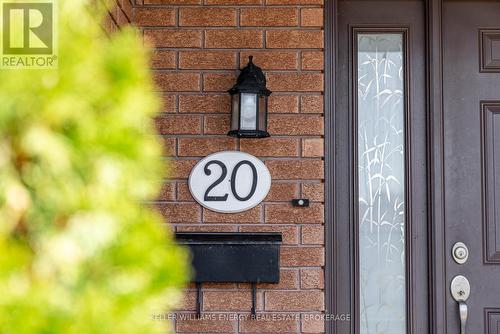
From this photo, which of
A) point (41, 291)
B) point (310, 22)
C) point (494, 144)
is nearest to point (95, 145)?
point (41, 291)

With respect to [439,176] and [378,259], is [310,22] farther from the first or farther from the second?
[378,259]

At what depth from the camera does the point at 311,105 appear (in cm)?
262

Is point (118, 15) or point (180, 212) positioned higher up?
point (118, 15)

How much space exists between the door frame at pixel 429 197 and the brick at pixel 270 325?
0.51 ft

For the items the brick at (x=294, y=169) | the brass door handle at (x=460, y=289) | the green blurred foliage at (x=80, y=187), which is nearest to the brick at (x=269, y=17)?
the brick at (x=294, y=169)

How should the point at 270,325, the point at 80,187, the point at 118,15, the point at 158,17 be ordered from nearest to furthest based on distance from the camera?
the point at 80,187 < the point at 118,15 < the point at 270,325 < the point at 158,17

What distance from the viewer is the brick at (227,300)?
256 cm

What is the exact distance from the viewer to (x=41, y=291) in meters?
0.80

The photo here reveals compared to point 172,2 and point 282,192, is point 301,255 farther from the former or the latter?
point 172,2

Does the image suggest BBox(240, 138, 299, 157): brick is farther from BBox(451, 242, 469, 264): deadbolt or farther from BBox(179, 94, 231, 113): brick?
BBox(451, 242, 469, 264): deadbolt

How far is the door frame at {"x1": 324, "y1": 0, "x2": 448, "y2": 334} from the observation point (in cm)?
262

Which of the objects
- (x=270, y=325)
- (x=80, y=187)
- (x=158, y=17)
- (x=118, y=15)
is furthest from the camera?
(x=158, y=17)

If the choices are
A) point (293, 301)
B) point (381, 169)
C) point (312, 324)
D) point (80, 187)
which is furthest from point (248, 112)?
point (80, 187)

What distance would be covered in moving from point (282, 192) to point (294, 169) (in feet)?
0.34
